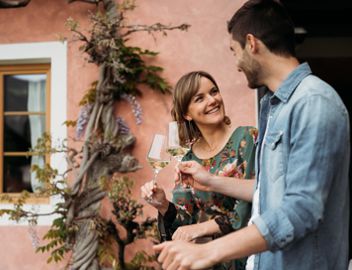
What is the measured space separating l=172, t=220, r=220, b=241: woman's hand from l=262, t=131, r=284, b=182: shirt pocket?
55 cm

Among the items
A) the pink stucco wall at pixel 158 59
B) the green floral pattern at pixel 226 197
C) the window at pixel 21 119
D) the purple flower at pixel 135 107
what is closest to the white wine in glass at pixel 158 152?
the green floral pattern at pixel 226 197

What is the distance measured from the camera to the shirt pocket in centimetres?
138

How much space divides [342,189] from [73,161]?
369 cm

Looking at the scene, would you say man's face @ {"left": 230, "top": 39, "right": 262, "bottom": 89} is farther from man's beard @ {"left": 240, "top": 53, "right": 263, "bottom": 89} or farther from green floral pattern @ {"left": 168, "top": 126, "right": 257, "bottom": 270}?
green floral pattern @ {"left": 168, "top": 126, "right": 257, "bottom": 270}

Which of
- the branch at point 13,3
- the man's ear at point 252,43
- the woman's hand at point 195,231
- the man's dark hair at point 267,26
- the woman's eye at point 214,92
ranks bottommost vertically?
the woman's hand at point 195,231

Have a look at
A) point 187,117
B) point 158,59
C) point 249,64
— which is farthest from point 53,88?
point 249,64

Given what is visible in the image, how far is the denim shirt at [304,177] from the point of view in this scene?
123cm

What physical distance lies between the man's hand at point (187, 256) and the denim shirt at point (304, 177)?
12 cm

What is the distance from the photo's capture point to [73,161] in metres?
4.85

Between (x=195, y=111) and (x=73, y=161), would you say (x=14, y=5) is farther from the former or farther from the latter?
(x=195, y=111)

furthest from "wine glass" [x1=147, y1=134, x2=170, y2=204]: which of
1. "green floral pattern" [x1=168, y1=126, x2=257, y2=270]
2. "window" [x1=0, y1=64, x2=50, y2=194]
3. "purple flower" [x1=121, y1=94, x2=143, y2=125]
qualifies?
"window" [x1=0, y1=64, x2=50, y2=194]

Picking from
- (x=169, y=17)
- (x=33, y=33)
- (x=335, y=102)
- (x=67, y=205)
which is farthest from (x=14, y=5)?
(x=335, y=102)

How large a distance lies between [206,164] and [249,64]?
0.74m

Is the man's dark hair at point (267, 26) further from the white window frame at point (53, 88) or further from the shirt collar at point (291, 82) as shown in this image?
the white window frame at point (53, 88)
